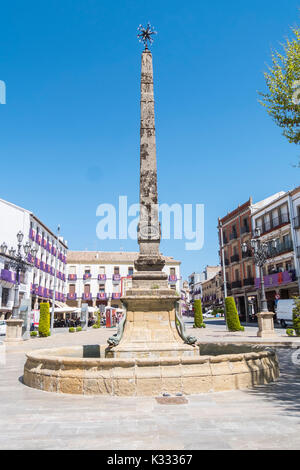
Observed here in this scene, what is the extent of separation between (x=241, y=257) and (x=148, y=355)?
117ft

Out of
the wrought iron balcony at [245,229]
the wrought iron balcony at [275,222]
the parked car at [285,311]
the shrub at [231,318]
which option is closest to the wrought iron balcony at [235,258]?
the wrought iron balcony at [245,229]

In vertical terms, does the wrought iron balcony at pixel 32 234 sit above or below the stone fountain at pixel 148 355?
above

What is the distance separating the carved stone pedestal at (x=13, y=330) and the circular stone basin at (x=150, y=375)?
483 inches

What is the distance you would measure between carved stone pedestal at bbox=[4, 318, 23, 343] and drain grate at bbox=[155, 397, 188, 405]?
14081 mm

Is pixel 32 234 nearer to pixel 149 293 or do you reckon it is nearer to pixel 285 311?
pixel 285 311

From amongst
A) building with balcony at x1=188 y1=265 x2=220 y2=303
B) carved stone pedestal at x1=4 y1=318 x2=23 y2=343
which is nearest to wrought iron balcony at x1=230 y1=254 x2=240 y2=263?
carved stone pedestal at x1=4 y1=318 x2=23 y2=343

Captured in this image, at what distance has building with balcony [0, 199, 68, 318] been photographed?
33.2m

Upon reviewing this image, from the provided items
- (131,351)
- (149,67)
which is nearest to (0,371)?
(131,351)

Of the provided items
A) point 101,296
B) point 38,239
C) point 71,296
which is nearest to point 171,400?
point 38,239

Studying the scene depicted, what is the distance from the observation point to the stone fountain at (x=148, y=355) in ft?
Answer: 18.1

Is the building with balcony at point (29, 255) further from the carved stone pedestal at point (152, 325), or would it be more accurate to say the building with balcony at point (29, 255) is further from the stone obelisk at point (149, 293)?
the carved stone pedestal at point (152, 325)

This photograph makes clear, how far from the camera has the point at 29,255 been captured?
3856cm
